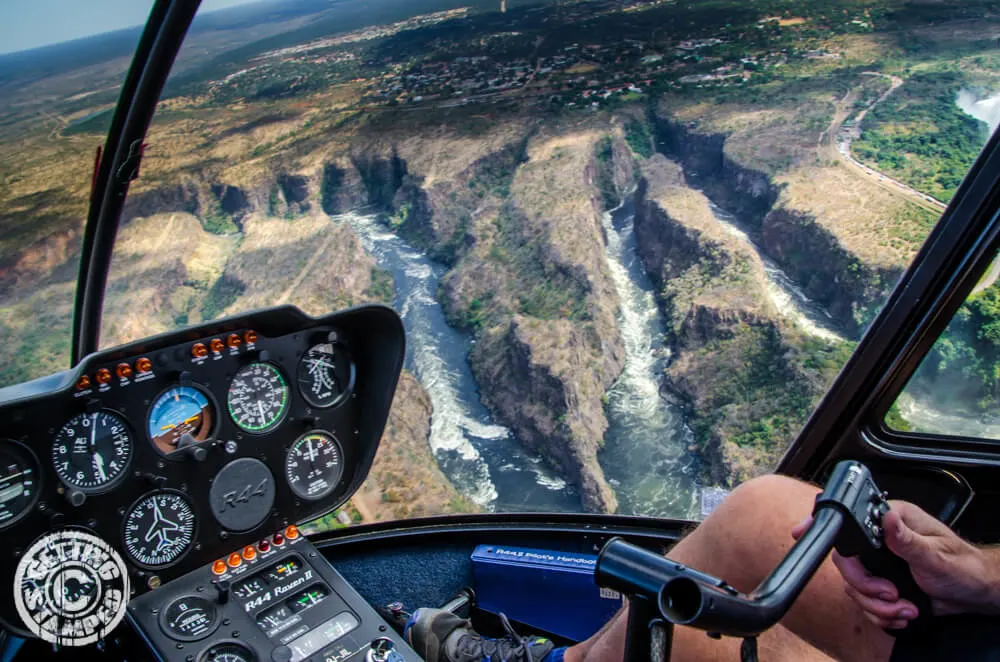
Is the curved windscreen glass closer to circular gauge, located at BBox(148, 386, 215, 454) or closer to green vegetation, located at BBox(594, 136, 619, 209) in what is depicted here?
circular gauge, located at BBox(148, 386, 215, 454)

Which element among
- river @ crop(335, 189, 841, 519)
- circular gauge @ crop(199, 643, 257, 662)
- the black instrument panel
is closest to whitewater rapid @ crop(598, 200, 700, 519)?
river @ crop(335, 189, 841, 519)

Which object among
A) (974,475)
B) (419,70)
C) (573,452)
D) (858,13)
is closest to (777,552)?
(974,475)

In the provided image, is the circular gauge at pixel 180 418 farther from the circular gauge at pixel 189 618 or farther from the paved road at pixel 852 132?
the paved road at pixel 852 132

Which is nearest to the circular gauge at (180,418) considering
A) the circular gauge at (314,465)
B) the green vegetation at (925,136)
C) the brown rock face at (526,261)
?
the circular gauge at (314,465)

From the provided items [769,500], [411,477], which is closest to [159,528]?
[411,477]

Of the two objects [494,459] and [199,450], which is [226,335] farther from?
[494,459]

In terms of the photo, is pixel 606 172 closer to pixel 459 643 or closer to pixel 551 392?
pixel 551 392
